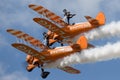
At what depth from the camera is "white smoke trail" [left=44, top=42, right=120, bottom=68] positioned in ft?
165

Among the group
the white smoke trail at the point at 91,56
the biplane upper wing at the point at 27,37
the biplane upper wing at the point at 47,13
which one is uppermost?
the biplane upper wing at the point at 47,13

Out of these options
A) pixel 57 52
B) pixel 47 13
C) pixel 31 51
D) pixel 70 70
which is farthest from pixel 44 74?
pixel 47 13

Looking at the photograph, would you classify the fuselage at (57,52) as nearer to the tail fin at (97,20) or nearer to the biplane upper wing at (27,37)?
the biplane upper wing at (27,37)

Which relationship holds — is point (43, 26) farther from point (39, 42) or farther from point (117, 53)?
point (117, 53)

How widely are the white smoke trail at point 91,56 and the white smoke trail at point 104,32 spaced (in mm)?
2214

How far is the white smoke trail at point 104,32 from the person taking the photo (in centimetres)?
5524

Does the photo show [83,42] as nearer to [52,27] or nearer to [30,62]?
[52,27]

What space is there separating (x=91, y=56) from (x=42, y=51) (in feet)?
25.8

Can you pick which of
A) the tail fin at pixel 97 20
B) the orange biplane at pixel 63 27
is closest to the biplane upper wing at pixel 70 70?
the orange biplane at pixel 63 27

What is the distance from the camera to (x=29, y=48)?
60.7 metres

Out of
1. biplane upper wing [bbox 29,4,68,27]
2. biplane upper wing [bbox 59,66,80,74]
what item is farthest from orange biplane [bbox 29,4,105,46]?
biplane upper wing [bbox 59,66,80,74]

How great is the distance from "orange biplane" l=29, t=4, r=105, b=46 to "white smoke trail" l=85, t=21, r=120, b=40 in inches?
27.2

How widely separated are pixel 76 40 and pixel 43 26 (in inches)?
166

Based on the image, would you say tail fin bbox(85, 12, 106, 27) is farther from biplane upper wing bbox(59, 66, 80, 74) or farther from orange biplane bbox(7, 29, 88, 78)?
biplane upper wing bbox(59, 66, 80, 74)
